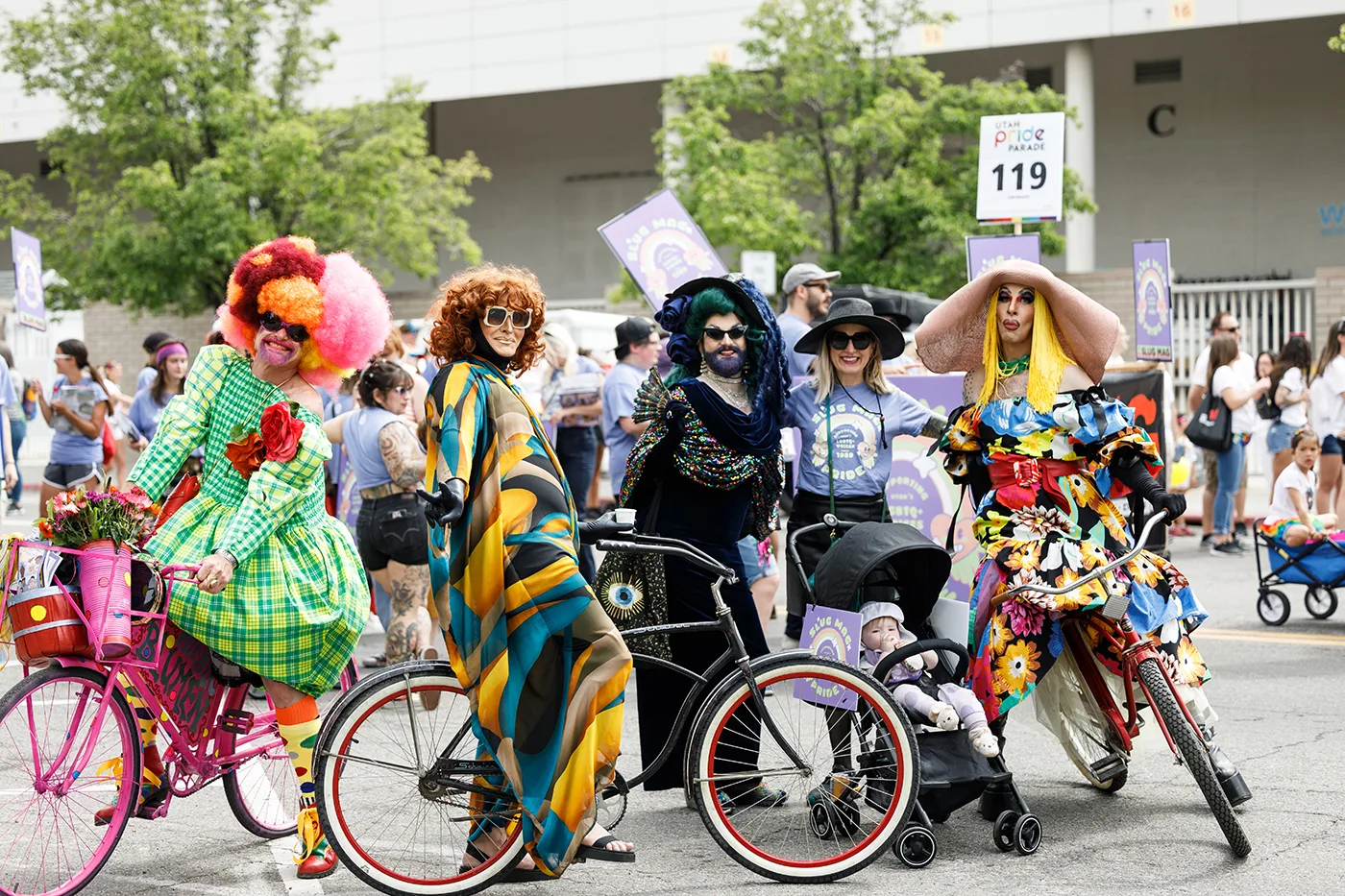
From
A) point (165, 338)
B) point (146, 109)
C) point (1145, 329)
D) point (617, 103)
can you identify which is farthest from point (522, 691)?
point (617, 103)

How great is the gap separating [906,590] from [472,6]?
29155mm

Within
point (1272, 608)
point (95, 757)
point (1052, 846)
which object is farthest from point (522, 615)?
point (1272, 608)

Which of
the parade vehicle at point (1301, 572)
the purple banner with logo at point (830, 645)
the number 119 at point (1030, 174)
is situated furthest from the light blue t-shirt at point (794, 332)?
the purple banner with logo at point (830, 645)

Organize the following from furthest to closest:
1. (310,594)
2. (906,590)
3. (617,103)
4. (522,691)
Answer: (617,103)
(906,590)
(310,594)
(522,691)

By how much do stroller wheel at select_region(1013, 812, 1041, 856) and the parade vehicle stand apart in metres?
4.90

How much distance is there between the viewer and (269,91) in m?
27.8

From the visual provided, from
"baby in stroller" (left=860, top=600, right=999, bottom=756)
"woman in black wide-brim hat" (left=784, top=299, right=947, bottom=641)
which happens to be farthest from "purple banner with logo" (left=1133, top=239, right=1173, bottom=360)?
"baby in stroller" (left=860, top=600, right=999, bottom=756)

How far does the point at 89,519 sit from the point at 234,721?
0.94 metres

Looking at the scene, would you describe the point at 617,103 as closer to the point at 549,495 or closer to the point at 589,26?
the point at 589,26

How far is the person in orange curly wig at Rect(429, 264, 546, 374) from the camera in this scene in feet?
14.7

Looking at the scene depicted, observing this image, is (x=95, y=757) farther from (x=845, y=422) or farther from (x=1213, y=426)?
(x=1213, y=426)

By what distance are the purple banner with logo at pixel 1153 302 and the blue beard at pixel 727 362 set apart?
18.8 feet

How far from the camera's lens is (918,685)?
201 inches

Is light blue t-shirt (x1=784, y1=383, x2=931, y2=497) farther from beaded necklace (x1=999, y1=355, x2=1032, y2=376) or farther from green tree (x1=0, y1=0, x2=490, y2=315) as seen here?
green tree (x1=0, y1=0, x2=490, y2=315)
